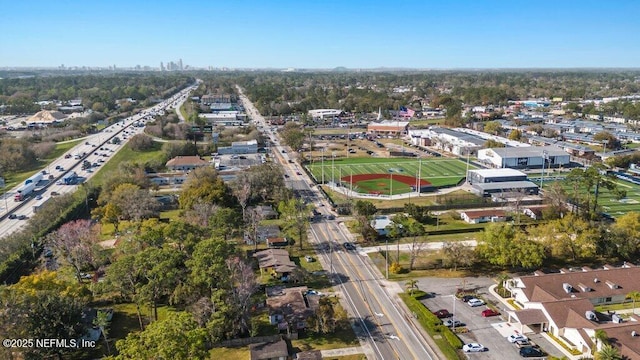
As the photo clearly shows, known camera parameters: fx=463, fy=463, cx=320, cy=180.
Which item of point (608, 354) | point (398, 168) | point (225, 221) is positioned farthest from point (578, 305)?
point (398, 168)

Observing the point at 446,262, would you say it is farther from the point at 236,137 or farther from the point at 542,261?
the point at 236,137

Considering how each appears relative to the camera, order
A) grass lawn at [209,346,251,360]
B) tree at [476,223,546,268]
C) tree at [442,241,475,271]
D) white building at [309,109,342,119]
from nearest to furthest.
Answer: grass lawn at [209,346,251,360], tree at [476,223,546,268], tree at [442,241,475,271], white building at [309,109,342,119]

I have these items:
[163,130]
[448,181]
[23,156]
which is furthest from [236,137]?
[448,181]

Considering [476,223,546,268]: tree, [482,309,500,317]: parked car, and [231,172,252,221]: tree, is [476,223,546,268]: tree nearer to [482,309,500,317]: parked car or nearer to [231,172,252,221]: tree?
[482,309,500,317]: parked car

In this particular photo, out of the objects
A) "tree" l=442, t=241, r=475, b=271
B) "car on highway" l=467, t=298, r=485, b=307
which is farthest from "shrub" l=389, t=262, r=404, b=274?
"car on highway" l=467, t=298, r=485, b=307

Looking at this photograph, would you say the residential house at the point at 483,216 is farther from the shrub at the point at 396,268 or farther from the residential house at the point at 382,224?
the shrub at the point at 396,268

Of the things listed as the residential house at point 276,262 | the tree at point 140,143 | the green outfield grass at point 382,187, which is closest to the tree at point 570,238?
the residential house at point 276,262
